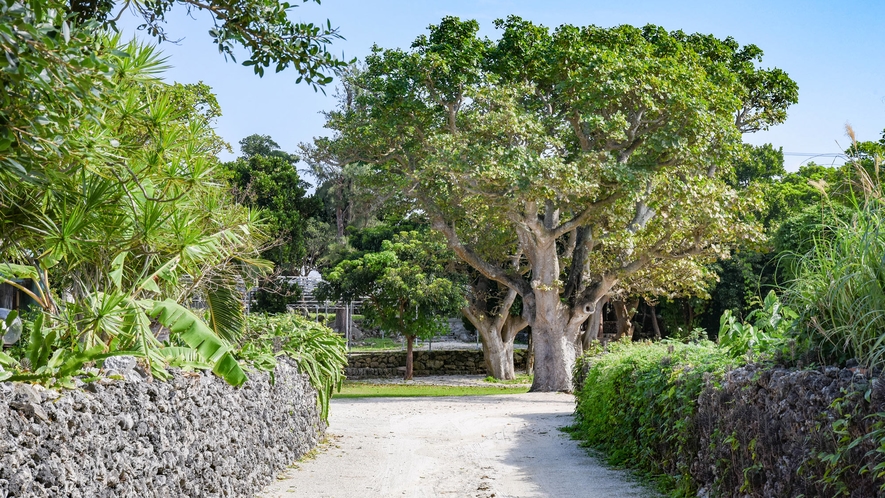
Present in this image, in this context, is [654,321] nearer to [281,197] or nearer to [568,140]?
[568,140]

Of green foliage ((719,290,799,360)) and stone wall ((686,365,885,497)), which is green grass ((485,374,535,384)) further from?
stone wall ((686,365,885,497))

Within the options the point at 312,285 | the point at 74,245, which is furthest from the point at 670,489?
the point at 312,285

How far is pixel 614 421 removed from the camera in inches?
414

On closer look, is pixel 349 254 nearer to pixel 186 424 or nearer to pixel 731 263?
pixel 731 263

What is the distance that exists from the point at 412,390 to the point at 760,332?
20.3 meters

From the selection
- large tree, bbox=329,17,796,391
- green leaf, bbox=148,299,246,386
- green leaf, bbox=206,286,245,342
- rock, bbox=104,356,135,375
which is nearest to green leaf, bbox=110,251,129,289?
green leaf, bbox=148,299,246,386

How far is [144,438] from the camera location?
17.7 feet

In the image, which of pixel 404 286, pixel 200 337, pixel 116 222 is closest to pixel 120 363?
pixel 200 337

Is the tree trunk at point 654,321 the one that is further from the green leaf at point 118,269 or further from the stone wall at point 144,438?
the green leaf at point 118,269

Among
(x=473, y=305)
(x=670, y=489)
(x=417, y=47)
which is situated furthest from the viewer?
(x=473, y=305)

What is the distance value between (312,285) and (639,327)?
16551 mm

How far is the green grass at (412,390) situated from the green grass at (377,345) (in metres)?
6.23

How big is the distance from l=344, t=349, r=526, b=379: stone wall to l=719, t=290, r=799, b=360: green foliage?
86.5 ft

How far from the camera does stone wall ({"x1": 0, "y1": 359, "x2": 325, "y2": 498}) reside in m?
3.91
